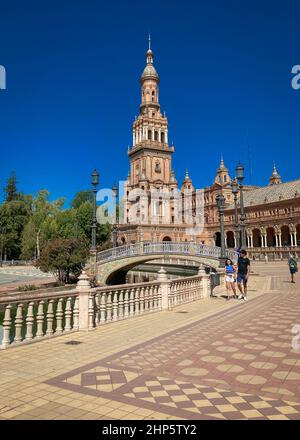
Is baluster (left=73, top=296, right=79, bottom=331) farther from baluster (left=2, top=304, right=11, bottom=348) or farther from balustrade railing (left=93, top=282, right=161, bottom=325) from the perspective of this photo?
baluster (left=2, top=304, right=11, bottom=348)

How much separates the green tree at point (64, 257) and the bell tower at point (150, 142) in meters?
37.8

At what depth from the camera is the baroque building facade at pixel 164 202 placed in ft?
226

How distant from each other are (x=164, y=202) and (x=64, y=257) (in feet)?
137

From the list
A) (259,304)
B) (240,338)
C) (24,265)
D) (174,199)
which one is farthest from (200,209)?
(240,338)

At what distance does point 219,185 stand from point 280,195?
17386 mm

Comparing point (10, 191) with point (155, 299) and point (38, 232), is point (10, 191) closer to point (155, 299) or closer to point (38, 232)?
point (38, 232)

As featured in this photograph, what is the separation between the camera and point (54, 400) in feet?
15.9

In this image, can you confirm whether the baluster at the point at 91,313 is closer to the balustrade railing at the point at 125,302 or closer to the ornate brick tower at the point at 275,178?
the balustrade railing at the point at 125,302

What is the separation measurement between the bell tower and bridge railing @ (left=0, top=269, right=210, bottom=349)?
59.4m

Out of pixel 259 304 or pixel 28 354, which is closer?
pixel 28 354

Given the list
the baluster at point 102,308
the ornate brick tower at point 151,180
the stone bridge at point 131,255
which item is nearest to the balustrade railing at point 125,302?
the baluster at point 102,308

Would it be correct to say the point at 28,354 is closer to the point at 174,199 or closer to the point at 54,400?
the point at 54,400

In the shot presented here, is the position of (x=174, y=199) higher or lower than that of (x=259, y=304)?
higher

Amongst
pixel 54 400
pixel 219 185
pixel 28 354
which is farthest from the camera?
pixel 219 185
